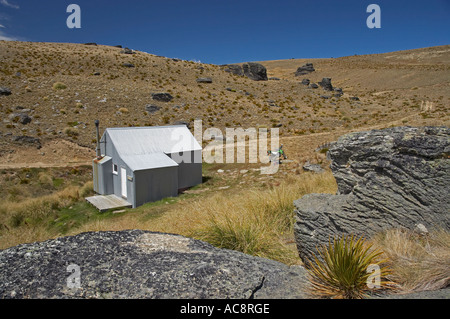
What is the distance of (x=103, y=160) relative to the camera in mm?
17578

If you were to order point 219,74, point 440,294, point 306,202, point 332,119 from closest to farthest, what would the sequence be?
point 440,294, point 306,202, point 332,119, point 219,74

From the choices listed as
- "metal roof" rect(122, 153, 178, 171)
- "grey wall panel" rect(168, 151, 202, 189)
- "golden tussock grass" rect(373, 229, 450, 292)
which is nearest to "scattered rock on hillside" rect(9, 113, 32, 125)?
"metal roof" rect(122, 153, 178, 171)

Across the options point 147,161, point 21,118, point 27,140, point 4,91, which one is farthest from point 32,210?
point 4,91

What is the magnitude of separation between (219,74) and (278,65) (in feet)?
202

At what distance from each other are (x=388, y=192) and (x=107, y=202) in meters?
14.4

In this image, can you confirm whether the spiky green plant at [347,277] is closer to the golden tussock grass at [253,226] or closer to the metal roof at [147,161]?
the golden tussock grass at [253,226]

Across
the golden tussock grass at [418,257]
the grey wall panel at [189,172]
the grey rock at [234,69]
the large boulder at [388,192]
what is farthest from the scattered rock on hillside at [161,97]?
the golden tussock grass at [418,257]

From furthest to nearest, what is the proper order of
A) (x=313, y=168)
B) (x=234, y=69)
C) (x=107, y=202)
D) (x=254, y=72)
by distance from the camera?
(x=234, y=69)
(x=254, y=72)
(x=107, y=202)
(x=313, y=168)

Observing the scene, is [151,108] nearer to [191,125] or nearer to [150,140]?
[191,125]

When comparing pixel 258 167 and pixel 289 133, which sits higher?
pixel 289 133

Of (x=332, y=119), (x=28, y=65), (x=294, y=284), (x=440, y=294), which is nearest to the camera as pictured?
(x=440, y=294)

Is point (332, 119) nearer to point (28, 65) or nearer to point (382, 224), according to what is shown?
point (382, 224)

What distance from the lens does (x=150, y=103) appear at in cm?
3619

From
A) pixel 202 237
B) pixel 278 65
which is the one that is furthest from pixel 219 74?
pixel 278 65
